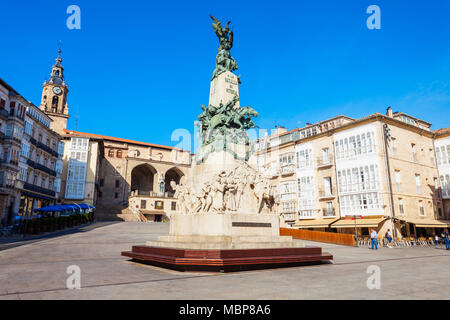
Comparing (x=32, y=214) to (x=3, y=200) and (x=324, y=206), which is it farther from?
(x=324, y=206)

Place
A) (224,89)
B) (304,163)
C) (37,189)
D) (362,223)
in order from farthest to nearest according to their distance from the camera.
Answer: (37,189), (304,163), (362,223), (224,89)

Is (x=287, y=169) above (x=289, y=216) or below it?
above

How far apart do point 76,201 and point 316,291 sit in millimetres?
50399

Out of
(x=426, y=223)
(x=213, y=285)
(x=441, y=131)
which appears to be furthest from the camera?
(x=441, y=131)

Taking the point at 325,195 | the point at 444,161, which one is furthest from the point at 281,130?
the point at 444,161

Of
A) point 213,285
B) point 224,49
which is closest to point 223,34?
point 224,49

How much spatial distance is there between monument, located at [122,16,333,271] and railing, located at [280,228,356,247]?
1382 cm

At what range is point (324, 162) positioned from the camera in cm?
3525

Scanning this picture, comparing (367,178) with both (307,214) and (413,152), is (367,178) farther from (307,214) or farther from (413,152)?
(307,214)

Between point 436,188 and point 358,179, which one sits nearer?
point 358,179

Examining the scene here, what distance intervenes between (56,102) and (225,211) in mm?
64400

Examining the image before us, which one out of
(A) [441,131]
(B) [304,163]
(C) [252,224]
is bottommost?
(C) [252,224]
